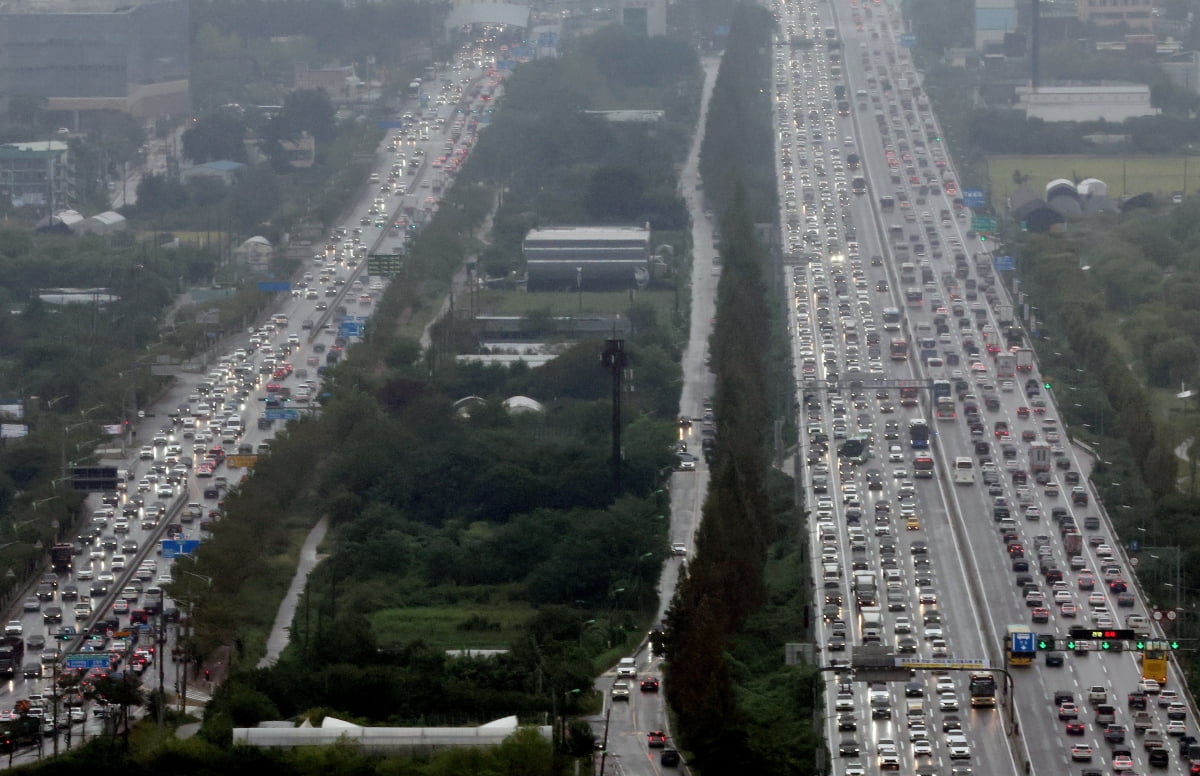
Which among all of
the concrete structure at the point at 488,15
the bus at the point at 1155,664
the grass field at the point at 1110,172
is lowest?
the bus at the point at 1155,664

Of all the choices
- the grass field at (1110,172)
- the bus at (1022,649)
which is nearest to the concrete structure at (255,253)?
the grass field at (1110,172)

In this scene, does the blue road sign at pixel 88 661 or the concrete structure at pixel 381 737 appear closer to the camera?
the concrete structure at pixel 381 737

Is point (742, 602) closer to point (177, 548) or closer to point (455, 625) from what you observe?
point (455, 625)

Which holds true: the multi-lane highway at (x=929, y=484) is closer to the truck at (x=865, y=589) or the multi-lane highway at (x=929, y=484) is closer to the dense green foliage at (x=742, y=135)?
the truck at (x=865, y=589)

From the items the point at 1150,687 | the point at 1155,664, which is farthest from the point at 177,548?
the point at 1155,664

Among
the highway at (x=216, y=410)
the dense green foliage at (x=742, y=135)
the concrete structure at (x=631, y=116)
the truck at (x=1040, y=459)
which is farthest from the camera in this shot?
the concrete structure at (x=631, y=116)

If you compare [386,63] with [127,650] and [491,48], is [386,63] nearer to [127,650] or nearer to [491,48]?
[491,48]

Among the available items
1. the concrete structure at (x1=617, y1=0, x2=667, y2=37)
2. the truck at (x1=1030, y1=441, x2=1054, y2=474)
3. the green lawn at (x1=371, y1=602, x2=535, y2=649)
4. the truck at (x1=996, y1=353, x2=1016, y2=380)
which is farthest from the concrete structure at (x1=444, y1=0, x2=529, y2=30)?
the green lawn at (x1=371, y1=602, x2=535, y2=649)
